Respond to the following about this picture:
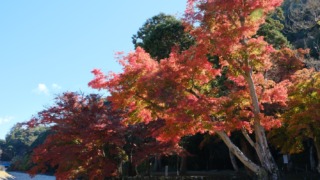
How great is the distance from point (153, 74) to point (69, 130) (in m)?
7.08

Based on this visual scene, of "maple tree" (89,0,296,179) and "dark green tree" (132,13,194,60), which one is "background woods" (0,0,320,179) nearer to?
"maple tree" (89,0,296,179)

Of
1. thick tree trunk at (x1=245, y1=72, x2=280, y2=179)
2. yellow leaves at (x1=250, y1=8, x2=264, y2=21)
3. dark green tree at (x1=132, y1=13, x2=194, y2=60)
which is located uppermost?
dark green tree at (x1=132, y1=13, x2=194, y2=60)

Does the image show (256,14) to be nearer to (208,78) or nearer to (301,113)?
(208,78)

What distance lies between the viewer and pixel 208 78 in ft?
37.9

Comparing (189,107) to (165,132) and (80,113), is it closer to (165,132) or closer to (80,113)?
(165,132)

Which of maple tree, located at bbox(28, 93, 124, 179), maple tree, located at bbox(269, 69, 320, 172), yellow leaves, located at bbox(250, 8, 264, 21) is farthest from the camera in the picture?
maple tree, located at bbox(28, 93, 124, 179)

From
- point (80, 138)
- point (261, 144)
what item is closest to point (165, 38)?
point (80, 138)

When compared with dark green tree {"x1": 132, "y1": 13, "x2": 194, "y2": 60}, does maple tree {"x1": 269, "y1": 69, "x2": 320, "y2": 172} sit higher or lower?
lower

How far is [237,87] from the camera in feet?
45.7

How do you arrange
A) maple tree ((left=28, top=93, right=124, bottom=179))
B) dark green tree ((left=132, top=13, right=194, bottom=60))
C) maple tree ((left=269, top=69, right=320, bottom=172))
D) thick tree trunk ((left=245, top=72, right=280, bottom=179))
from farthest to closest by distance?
dark green tree ((left=132, top=13, right=194, bottom=60)) < maple tree ((left=28, top=93, right=124, bottom=179)) < maple tree ((left=269, top=69, right=320, bottom=172)) < thick tree trunk ((left=245, top=72, right=280, bottom=179))

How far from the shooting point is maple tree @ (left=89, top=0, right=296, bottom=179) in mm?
10609

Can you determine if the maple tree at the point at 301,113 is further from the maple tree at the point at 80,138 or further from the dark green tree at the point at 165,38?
the dark green tree at the point at 165,38

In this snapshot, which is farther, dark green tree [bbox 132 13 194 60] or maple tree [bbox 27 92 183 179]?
dark green tree [bbox 132 13 194 60]

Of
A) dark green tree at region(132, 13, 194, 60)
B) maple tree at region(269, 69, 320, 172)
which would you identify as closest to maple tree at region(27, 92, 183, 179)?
maple tree at region(269, 69, 320, 172)
